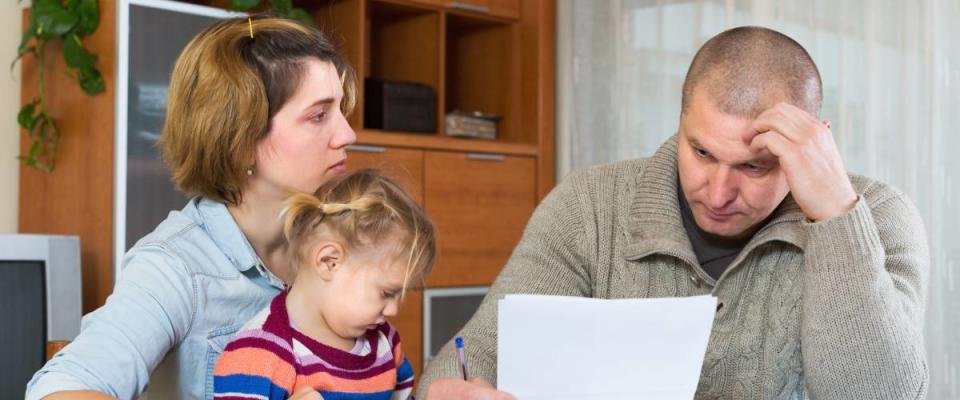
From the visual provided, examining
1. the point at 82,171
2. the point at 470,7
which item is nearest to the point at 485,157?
the point at 470,7

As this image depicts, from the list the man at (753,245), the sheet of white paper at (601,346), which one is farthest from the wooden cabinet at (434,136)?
the sheet of white paper at (601,346)

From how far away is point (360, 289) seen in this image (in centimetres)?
145

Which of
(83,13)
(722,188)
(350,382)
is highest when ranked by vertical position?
(83,13)

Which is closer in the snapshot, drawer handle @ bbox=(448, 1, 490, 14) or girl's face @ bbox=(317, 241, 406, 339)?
girl's face @ bbox=(317, 241, 406, 339)

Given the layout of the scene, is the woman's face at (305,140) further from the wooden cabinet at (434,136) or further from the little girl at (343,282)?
the wooden cabinet at (434,136)

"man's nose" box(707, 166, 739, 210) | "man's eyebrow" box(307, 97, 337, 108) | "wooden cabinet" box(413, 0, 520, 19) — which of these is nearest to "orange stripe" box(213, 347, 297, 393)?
"man's eyebrow" box(307, 97, 337, 108)

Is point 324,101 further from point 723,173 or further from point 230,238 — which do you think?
point 723,173

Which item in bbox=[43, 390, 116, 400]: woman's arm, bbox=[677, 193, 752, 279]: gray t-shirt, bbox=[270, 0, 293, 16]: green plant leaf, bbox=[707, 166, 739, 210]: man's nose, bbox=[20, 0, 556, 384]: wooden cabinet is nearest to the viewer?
bbox=[43, 390, 116, 400]: woman's arm

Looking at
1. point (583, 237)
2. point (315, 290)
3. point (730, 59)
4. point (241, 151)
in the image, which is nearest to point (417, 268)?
point (315, 290)

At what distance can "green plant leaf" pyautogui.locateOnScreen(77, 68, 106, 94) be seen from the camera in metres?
2.98

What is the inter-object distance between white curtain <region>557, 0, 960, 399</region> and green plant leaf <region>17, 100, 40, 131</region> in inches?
78.4

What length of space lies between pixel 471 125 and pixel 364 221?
8.43 ft

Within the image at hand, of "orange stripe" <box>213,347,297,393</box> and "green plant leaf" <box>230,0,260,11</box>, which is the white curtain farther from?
"orange stripe" <box>213,347,297,393</box>

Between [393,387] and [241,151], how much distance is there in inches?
15.7
